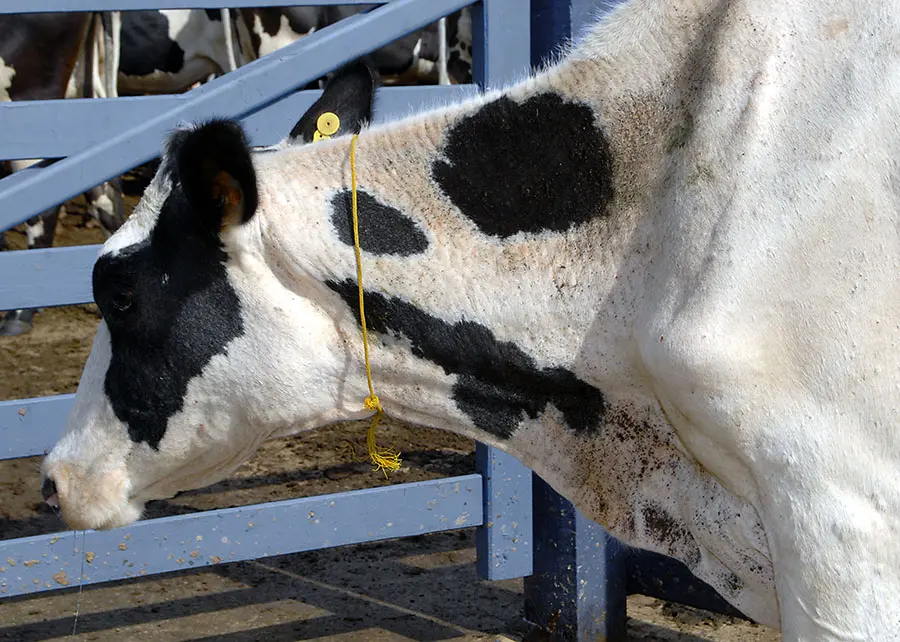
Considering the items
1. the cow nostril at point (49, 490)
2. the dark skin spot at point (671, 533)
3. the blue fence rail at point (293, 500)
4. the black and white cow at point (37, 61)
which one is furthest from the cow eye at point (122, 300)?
the black and white cow at point (37, 61)

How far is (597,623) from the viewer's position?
153 inches

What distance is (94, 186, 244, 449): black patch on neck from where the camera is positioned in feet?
8.34

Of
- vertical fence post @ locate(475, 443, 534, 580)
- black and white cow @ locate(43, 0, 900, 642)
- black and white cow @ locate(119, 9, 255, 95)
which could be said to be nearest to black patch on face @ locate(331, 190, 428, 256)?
black and white cow @ locate(43, 0, 900, 642)

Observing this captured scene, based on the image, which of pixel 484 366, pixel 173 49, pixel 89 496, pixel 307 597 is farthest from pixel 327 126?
pixel 173 49

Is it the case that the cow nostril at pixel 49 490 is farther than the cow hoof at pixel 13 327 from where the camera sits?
No

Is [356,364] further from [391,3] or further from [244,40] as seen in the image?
[244,40]

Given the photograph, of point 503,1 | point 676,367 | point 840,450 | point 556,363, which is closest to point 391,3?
point 503,1

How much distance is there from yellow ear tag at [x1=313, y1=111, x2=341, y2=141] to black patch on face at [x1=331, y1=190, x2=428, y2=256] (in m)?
0.37

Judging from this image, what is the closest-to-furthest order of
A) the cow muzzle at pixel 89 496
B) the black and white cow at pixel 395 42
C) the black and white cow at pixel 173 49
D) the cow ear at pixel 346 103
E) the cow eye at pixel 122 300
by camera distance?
the cow eye at pixel 122 300 → the cow muzzle at pixel 89 496 → the cow ear at pixel 346 103 → the black and white cow at pixel 395 42 → the black and white cow at pixel 173 49

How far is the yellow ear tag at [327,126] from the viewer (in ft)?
9.34

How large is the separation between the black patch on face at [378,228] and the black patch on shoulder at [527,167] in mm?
106

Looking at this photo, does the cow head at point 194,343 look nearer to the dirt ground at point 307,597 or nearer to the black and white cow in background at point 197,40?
the dirt ground at point 307,597

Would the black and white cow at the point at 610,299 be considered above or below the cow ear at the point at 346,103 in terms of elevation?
below

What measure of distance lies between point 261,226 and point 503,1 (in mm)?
1394
